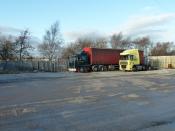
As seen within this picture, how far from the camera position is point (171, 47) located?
12800cm

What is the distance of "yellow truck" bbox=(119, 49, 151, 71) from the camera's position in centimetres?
5612

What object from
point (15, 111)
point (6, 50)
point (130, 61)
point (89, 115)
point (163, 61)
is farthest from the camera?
point (163, 61)

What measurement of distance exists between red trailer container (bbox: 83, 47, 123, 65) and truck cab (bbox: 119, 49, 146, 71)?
1606mm

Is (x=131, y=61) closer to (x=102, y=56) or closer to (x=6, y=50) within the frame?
(x=102, y=56)

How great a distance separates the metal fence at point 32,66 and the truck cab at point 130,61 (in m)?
9.37

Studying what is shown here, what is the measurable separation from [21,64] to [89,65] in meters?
10.3

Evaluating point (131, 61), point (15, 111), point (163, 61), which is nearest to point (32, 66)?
point (131, 61)

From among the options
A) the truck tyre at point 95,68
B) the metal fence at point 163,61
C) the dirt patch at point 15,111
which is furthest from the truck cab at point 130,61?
the dirt patch at point 15,111

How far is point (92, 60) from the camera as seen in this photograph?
55812 millimetres

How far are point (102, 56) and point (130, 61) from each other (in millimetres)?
4169

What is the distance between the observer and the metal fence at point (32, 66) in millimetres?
56287

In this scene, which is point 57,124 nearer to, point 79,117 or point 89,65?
point 79,117

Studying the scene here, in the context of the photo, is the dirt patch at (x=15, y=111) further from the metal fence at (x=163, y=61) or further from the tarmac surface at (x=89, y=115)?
the metal fence at (x=163, y=61)

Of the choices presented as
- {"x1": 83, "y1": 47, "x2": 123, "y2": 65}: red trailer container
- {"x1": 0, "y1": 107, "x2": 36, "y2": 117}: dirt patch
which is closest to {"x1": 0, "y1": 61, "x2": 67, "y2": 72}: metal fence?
{"x1": 83, "y1": 47, "x2": 123, "y2": 65}: red trailer container
